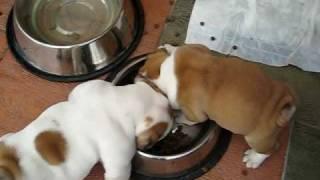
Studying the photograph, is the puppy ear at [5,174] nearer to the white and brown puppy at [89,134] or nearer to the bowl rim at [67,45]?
the white and brown puppy at [89,134]

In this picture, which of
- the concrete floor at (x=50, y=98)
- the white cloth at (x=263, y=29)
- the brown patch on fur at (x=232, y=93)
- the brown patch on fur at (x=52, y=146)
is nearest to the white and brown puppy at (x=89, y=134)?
the brown patch on fur at (x=52, y=146)

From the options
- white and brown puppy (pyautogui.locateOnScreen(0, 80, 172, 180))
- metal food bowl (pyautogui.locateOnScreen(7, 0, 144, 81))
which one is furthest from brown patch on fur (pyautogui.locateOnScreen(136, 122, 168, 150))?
metal food bowl (pyautogui.locateOnScreen(7, 0, 144, 81))

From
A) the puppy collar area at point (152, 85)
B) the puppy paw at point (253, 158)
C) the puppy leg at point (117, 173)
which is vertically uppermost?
the puppy collar area at point (152, 85)

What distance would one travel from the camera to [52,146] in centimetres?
138

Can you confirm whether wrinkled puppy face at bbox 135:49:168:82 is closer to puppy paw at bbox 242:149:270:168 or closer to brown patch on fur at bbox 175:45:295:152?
brown patch on fur at bbox 175:45:295:152

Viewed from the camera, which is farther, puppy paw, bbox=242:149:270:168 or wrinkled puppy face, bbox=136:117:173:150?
puppy paw, bbox=242:149:270:168

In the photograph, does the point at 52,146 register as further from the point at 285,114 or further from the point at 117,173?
the point at 285,114

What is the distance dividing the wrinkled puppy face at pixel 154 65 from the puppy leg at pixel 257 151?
298mm

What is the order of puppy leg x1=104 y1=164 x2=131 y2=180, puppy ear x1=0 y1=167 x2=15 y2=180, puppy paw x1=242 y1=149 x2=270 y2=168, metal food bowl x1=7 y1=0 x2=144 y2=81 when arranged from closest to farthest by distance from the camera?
puppy ear x1=0 y1=167 x2=15 y2=180, puppy leg x1=104 y1=164 x2=131 y2=180, puppy paw x1=242 y1=149 x2=270 y2=168, metal food bowl x1=7 y1=0 x2=144 y2=81

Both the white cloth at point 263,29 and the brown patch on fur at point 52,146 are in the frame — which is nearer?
the brown patch on fur at point 52,146

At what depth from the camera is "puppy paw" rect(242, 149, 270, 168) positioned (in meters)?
1.57

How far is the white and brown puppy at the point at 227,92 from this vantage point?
1348mm

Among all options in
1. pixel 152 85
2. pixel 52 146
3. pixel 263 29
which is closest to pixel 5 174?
pixel 52 146

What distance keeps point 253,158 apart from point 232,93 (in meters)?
0.32
